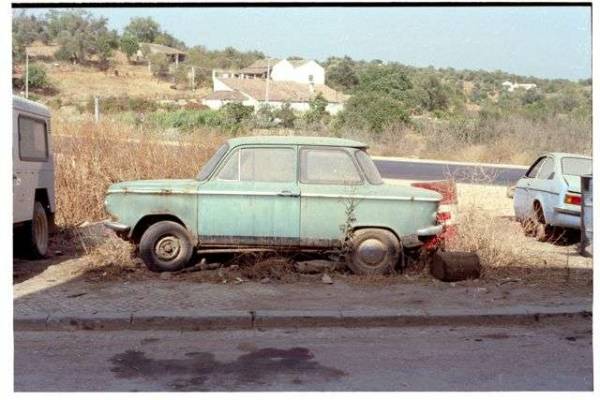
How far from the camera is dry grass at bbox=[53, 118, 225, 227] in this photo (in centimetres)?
1367

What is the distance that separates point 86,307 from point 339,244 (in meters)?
2.98

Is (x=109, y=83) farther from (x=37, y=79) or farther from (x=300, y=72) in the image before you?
(x=300, y=72)

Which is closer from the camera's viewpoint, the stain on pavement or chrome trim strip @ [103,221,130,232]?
the stain on pavement

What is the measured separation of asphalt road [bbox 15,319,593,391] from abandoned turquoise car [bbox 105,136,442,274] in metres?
1.92

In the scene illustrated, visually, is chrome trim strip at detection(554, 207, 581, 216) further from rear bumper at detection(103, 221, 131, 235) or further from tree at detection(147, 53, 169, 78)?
tree at detection(147, 53, 169, 78)

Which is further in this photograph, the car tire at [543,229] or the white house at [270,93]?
the white house at [270,93]

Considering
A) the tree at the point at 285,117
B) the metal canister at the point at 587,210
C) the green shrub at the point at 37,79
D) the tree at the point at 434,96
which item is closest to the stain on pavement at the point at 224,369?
the metal canister at the point at 587,210

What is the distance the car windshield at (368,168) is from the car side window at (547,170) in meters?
3.92

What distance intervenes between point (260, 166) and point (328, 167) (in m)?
0.80

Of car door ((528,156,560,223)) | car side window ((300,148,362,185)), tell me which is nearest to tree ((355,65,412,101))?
car door ((528,156,560,223))

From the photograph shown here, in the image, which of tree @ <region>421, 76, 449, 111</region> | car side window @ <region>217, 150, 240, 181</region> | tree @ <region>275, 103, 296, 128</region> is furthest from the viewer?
tree @ <region>421, 76, 449, 111</region>

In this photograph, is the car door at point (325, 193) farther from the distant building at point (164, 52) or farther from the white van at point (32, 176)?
the distant building at point (164, 52)

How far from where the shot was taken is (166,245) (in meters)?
9.12

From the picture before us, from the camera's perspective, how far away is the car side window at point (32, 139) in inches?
397
